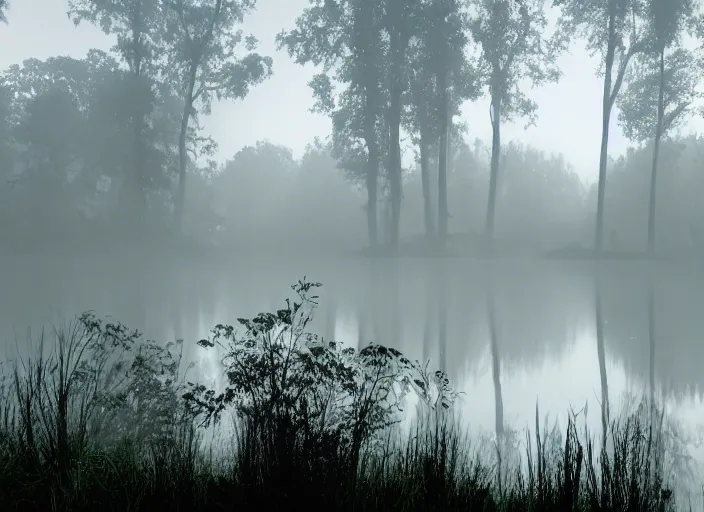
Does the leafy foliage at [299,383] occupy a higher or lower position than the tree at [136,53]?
lower

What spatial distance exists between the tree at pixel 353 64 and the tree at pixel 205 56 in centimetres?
306

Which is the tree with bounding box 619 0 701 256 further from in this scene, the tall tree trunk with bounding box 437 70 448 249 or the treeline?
the tall tree trunk with bounding box 437 70 448 249

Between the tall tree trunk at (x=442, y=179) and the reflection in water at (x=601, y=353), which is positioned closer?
the reflection in water at (x=601, y=353)

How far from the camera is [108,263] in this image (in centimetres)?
2567

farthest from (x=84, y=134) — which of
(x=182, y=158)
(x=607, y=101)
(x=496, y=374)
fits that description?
(x=496, y=374)

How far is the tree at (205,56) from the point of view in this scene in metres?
30.3

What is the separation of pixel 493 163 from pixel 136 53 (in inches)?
635

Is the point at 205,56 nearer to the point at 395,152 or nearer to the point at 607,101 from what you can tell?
the point at 395,152

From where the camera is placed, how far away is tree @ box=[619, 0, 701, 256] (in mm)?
27531

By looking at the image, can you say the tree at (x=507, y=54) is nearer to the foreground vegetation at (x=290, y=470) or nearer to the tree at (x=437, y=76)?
the tree at (x=437, y=76)

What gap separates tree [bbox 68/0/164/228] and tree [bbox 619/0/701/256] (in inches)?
822

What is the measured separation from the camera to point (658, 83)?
97.9 feet

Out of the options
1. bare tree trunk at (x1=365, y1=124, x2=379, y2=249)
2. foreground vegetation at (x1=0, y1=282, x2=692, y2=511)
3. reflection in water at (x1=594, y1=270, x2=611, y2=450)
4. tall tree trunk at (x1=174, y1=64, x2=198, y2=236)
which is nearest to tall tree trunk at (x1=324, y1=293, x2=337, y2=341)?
reflection in water at (x1=594, y1=270, x2=611, y2=450)

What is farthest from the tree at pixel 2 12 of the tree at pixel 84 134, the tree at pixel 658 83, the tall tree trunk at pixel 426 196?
the tree at pixel 658 83
